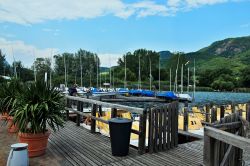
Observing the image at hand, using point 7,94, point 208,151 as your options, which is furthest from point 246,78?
point 208,151

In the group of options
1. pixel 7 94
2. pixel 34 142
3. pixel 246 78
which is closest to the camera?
pixel 34 142

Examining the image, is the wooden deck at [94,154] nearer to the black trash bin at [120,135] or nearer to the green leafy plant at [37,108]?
the black trash bin at [120,135]

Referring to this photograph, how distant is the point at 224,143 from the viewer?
4.14 metres

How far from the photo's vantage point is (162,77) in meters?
107

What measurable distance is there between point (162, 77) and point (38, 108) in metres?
102

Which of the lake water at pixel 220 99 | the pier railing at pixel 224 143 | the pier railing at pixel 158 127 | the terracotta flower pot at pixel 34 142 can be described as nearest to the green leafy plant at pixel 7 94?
the terracotta flower pot at pixel 34 142

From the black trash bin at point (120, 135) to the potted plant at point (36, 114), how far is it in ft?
4.47

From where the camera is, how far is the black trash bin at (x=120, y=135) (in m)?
6.14

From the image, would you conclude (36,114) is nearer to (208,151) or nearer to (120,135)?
(120,135)

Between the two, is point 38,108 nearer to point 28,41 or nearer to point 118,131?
point 118,131

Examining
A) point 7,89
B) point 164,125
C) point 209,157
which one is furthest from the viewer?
point 7,89

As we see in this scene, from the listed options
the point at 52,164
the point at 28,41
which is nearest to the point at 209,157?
the point at 52,164

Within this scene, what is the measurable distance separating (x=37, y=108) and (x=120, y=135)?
78.2 inches

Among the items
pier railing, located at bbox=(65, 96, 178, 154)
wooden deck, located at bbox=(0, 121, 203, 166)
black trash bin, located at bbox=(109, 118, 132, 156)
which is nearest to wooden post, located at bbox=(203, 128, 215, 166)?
wooden deck, located at bbox=(0, 121, 203, 166)
